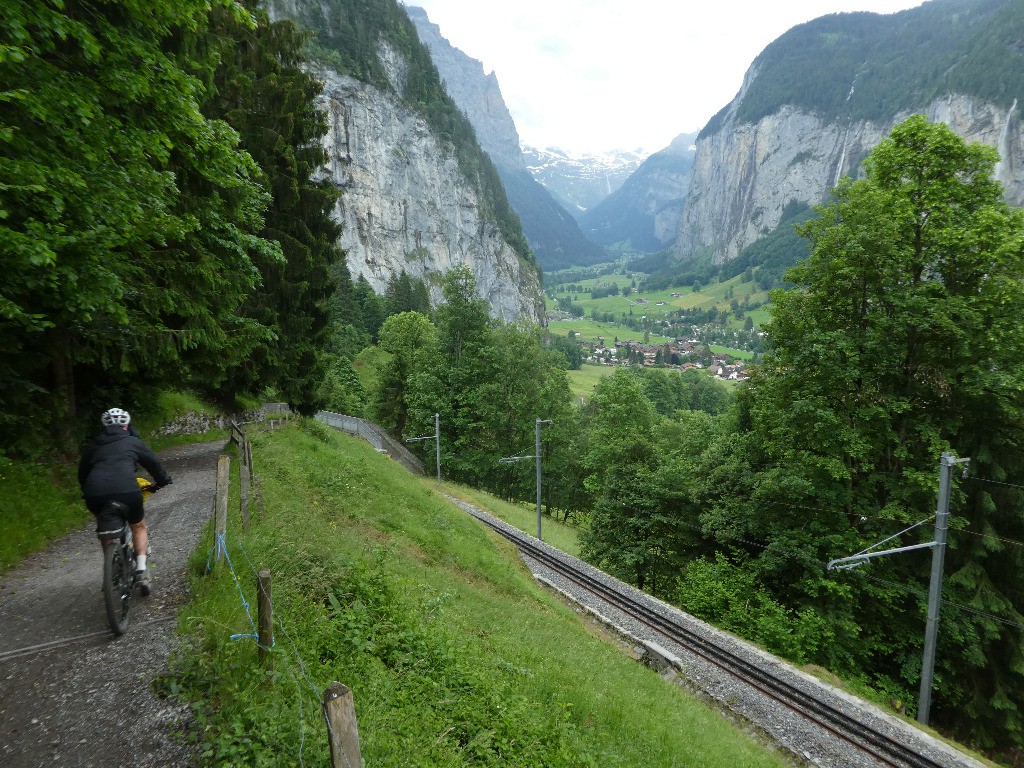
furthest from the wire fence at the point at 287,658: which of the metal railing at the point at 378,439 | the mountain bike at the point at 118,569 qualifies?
the metal railing at the point at 378,439

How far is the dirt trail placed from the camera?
3.76m

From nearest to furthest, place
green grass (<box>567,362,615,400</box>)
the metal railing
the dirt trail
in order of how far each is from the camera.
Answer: the dirt trail, the metal railing, green grass (<box>567,362,615,400</box>)

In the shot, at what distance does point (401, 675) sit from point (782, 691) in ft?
39.9

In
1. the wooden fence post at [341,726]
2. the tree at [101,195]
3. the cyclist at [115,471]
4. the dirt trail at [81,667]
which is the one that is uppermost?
the tree at [101,195]

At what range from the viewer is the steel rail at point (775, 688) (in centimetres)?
1112

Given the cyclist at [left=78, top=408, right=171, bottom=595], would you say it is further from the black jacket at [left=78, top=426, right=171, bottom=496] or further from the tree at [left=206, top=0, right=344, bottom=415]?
the tree at [left=206, top=0, right=344, bottom=415]

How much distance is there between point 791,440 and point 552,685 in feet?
43.0

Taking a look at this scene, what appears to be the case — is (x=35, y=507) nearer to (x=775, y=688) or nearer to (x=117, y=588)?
(x=117, y=588)

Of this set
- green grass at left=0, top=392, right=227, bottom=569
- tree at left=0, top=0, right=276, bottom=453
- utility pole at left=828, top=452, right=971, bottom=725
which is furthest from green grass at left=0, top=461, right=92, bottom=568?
utility pole at left=828, top=452, right=971, bottom=725

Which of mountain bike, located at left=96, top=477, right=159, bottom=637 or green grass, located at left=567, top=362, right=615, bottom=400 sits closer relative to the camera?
mountain bike, located at left=96, top=477, right=159, bottom=637

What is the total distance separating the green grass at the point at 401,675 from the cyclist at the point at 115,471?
4.14ft

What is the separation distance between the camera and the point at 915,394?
15.0m

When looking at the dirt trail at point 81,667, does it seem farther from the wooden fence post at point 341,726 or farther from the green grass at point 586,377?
the green grass at point 586,377

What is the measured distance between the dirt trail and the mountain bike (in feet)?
0.68
